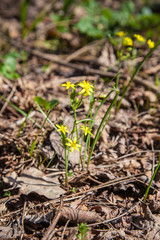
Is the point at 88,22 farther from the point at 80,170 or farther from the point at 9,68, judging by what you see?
the point at 80,170

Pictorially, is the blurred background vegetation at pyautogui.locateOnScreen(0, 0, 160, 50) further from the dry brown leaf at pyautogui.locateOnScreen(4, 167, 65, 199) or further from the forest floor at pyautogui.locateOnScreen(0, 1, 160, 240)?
the dry brown leaf at pyautogui.locateOnScreen(4, 167, 65, 199)

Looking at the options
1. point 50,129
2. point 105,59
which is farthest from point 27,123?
point 105,59

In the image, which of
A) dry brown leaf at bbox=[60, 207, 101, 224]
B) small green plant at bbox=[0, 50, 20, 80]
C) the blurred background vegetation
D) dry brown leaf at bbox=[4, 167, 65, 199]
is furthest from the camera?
the blurred background vegetation

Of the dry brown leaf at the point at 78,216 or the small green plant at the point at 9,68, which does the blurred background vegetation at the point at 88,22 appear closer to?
the small green plant at the point at 9,68

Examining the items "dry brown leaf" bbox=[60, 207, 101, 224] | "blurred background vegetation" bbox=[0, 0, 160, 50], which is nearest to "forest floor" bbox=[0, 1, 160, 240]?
"dry brown leaf" bbox=[60, 207, 101, 224]

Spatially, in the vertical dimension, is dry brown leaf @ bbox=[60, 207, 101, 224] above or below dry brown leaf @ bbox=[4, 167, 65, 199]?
below

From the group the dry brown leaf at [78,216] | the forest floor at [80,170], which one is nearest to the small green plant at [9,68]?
the forest floor at [80,170]

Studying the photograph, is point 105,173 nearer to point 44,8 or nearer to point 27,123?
point 27,123

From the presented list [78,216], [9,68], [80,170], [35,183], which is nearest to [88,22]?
[9,68]
